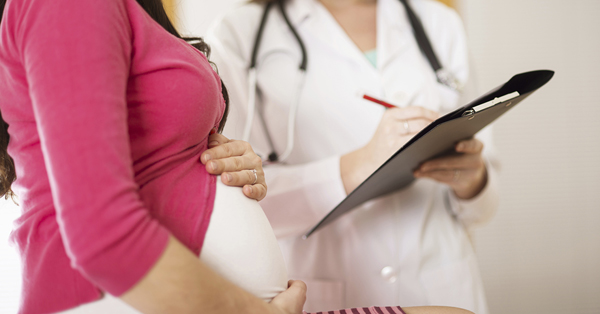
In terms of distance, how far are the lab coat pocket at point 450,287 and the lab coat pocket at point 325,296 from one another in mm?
209

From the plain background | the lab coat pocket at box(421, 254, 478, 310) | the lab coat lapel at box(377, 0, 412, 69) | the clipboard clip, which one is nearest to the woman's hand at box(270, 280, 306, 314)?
the clipboard clip

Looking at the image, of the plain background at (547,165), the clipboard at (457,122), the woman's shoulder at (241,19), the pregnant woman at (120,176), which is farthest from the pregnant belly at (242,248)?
the plain background at (547,165)

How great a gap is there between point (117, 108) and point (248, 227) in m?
0.20

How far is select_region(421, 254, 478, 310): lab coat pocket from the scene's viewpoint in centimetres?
97

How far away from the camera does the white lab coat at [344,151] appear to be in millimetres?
957

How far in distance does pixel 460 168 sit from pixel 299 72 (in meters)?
0.44

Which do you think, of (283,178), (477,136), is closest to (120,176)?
(283,178)

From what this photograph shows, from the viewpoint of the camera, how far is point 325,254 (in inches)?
39.2

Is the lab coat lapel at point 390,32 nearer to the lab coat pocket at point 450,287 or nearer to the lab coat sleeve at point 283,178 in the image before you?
the lab coat sleeve at point 283,178

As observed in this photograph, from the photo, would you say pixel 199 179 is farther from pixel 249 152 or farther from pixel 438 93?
pixel 438 93

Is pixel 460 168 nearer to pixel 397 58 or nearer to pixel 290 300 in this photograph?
pixel 397 58

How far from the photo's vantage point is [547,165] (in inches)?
75.0

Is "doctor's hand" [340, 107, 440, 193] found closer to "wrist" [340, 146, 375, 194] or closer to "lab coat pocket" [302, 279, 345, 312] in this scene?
"wrist" [340, 146, 375, 194]

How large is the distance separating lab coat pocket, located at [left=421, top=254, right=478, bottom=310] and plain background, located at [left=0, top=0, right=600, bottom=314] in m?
0.99
